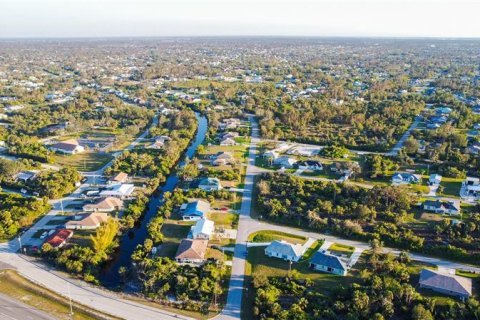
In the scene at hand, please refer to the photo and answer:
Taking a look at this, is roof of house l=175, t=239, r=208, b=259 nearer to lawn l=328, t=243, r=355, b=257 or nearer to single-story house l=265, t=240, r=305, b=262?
single-story house l=265, t=240, r=305, b=262

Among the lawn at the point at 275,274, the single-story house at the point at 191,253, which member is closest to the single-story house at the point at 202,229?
the single-story house at the point at 191,253

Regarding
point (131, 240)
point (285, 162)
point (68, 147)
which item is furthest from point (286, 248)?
point (68, 147)

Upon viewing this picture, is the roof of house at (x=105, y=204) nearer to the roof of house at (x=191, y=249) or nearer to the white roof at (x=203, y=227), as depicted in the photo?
the white roof at (x=203, y=227)

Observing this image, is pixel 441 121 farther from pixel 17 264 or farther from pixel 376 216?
pixel 17 264

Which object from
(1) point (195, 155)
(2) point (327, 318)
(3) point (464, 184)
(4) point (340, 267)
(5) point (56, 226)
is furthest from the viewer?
(1) point (195, 155)

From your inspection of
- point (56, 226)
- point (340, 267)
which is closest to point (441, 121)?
point (340, 267)

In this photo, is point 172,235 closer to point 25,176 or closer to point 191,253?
point 191,253
